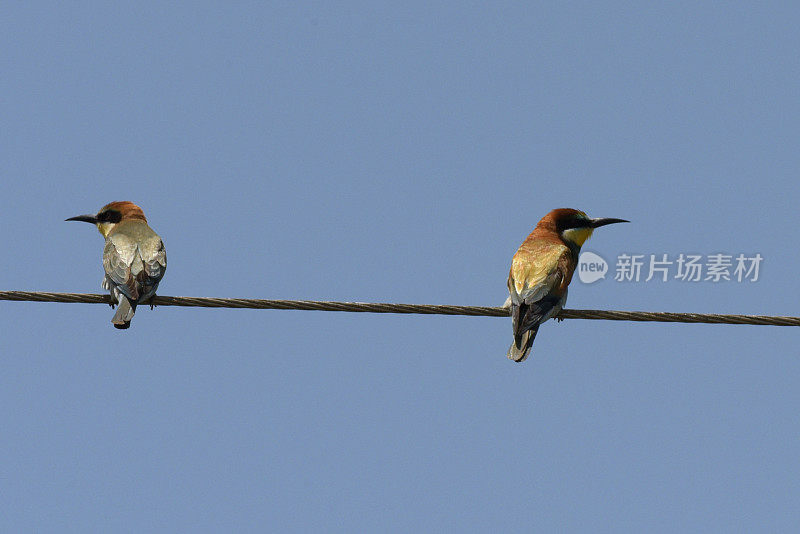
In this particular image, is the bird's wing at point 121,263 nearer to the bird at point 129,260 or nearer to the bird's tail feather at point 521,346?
the bird at point 129,260

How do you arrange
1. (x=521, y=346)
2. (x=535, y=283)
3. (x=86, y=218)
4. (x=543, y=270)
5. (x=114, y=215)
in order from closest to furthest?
1. (x=521, y=346)
2. (x=535, y=283)
3. (x=543, y=270)
4. (x=114, y=215)
5. (x=86, y=218)

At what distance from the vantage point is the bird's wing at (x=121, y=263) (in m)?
6.39

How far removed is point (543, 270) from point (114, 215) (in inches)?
114

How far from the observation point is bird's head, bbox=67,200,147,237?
7.52 meters

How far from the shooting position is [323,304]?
16.9 ft

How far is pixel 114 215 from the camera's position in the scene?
756cm

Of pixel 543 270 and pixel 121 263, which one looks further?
pixel 121 263

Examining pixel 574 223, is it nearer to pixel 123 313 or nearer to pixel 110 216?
pixel 123 313

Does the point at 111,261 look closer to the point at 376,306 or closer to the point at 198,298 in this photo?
the point at 198,298

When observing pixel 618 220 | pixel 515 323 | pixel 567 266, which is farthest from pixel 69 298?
pixel 618 220

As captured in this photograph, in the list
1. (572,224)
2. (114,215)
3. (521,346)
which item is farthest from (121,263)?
(572,224)

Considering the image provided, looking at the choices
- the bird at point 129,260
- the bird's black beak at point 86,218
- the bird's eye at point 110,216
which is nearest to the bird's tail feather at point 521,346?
Answer: the bird at point 129,260

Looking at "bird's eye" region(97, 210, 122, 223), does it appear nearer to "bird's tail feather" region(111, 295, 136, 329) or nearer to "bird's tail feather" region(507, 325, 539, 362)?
"bird's tail feather" region(111, 295, 136, 329)

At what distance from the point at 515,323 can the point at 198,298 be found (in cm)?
165
